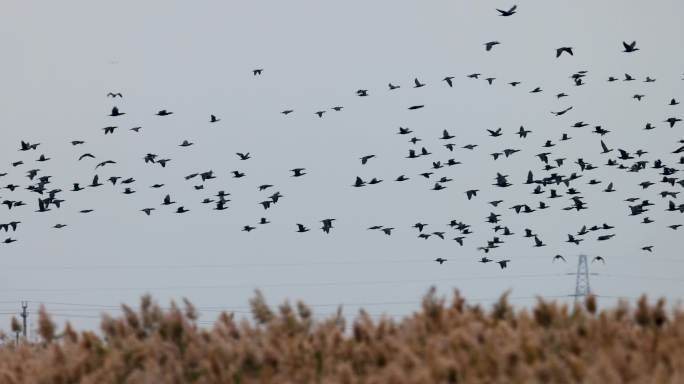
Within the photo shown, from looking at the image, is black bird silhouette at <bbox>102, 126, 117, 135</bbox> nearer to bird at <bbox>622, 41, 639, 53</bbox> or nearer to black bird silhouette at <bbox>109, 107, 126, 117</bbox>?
black bird silhouette at <bbox>109, 107, 126, 117</bbox>

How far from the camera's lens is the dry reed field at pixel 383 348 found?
8.09 m

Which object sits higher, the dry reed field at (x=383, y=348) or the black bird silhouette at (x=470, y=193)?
the black bird silhouette at (x=470, y=193)

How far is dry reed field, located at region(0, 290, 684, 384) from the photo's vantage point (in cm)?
809

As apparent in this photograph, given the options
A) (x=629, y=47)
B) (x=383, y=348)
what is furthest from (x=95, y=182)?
(x=383, y=348)

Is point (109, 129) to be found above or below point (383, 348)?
above

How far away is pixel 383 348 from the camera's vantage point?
8.98 metres

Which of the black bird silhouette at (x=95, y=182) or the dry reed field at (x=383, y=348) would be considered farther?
the black bird silhouette at (x=95, y=182)

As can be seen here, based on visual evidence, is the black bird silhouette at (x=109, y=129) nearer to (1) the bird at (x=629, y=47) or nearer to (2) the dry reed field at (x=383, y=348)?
(1) the bird at (x=629, y=47)

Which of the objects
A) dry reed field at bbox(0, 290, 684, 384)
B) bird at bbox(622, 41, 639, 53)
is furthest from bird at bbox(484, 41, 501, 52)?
dry reed field at bbox(0, 290, 684, 384)

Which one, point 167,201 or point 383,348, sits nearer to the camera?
point 383,348

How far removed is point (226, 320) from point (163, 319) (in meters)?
0.65

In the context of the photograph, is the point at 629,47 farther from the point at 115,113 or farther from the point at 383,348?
the point at 383,348

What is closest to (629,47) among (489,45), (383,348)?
(489,45)

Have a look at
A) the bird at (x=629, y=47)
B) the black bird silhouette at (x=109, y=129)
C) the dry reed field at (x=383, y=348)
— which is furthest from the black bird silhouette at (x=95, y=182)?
the dry reed field at (x=383, y=348)
